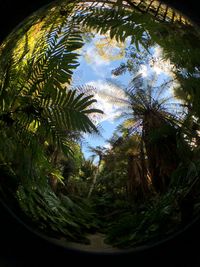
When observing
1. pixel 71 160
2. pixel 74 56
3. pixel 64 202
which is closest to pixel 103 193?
pixel 64 202

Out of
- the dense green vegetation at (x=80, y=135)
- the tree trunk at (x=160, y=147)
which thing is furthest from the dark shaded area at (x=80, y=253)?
the tree trunk at (x=160, y=147)

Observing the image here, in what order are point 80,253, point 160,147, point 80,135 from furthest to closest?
point 160,147, point 80,135, point 80,253

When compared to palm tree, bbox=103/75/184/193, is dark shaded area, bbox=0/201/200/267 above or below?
below

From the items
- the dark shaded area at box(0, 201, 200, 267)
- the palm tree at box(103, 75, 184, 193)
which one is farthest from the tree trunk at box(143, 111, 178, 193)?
the dark shaded area at box(0, 201, 200, 267)

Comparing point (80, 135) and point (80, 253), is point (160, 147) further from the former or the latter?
point (80, 253)

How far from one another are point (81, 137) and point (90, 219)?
0.86 m

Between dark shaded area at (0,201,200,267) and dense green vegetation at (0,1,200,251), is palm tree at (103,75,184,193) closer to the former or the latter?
dense green vegetation at (0,1,200,251)

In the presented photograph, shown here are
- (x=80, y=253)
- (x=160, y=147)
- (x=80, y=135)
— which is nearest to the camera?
(x=80, y=253)

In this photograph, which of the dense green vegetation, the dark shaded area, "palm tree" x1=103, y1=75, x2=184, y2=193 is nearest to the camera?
the dark shaded area

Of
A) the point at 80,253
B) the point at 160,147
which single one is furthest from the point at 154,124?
the point at 80,253

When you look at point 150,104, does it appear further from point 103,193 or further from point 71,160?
Answer: point 103,193

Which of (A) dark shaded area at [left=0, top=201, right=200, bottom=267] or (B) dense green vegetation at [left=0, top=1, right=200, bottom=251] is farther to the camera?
(B) dense green vegetation at [left=0, top=1, right=200, bottom=251]

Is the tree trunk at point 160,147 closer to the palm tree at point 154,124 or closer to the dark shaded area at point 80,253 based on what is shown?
the palm tree at point 154,124

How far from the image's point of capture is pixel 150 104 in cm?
345
